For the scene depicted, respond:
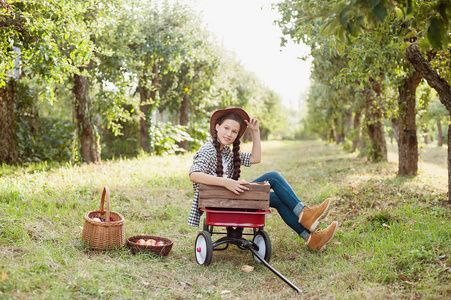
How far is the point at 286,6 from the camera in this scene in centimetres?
934

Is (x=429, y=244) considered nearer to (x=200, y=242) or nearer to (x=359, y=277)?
(x=359, y=277)

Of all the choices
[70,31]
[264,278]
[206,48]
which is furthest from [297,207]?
[206,48]

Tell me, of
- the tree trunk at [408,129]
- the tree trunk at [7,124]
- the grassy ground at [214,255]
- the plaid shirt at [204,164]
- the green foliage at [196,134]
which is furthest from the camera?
the green foliage at [196,134]

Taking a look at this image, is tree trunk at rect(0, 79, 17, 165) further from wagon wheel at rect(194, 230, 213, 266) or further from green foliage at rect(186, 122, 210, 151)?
green foliage at rect(186, 122, 210, 151)

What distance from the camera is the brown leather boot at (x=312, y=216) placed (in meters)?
4.38

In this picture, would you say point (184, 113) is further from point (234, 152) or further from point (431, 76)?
point (234, 152)

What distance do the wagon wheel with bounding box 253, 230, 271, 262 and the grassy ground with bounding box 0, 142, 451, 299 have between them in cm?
17

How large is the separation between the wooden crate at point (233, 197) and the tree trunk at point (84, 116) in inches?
302

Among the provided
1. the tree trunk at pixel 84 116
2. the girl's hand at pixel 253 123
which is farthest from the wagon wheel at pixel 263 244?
the tree trunk at pixel 84 116

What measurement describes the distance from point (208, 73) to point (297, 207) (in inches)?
524

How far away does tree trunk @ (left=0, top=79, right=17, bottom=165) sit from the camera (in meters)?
9.63

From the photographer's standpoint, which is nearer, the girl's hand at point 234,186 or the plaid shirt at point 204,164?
the girl's hand at point 234,186

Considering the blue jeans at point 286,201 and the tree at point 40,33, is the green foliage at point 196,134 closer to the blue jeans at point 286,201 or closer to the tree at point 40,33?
the tree at point 40,33

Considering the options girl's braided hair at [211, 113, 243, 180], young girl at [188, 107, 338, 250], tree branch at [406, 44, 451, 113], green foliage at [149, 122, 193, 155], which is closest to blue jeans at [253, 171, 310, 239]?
young girl at [188, 107, 338, 250]
